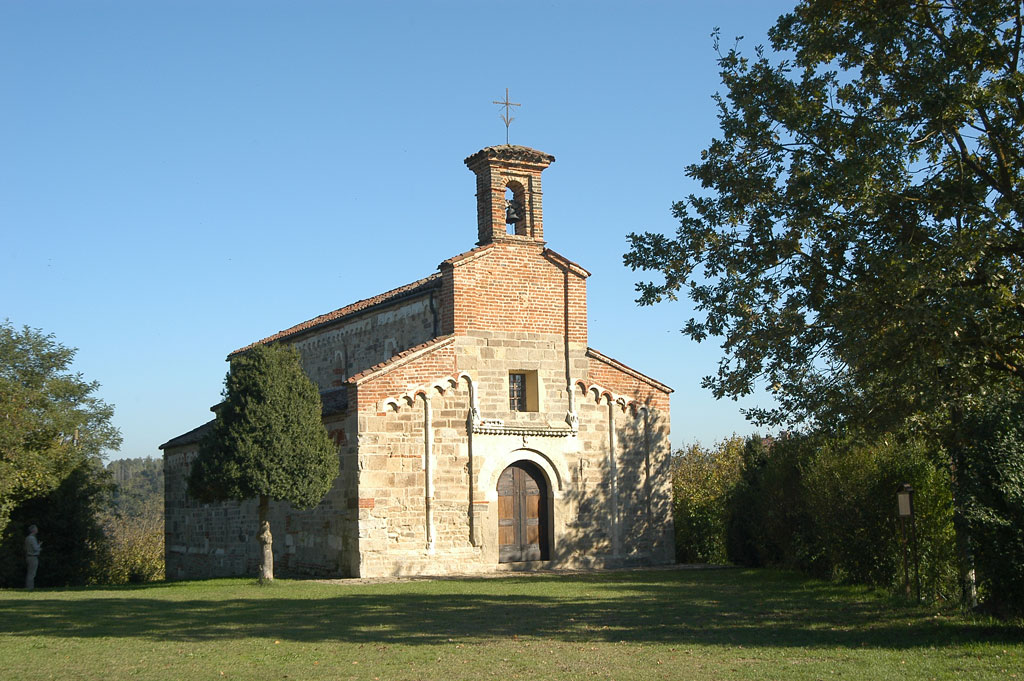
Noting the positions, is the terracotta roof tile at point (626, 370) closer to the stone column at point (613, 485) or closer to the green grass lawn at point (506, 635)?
the stone column at point (613, 485)

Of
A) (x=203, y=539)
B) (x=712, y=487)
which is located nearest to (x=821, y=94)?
(x=712, y=487)

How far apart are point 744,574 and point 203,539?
1591 cm

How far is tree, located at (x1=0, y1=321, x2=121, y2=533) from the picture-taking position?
2423 centimetres

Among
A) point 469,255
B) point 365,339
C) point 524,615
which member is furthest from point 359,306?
point 524,615

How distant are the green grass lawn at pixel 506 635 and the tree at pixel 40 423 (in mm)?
6327

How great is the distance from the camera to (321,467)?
20.3 metres

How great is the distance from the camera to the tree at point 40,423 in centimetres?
2423

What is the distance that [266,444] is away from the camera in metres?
19.8

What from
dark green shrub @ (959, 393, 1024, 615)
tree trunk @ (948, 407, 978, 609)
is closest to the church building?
tree trunk @ (948, 407, 978, 609)

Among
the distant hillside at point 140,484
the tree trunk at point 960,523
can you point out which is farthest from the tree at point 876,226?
the distant hillside at point 140,484

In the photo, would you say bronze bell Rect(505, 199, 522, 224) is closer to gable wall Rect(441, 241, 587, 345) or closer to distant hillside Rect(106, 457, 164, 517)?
gable wall Rect(441, 241, 587, 345)

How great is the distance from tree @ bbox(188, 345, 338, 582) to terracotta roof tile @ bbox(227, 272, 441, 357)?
74.5 inches

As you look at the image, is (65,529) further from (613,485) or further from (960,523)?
(960,523)

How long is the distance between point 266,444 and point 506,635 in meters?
8.58
